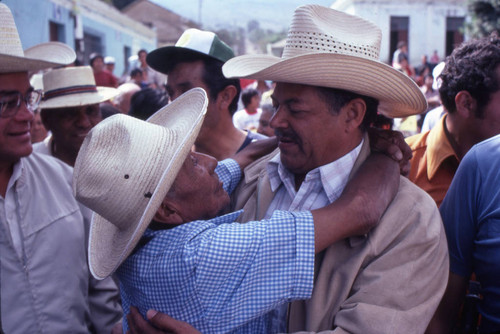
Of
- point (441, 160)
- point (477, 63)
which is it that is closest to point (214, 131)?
point (441, 160)

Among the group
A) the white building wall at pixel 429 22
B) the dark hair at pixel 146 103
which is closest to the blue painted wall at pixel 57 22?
the dark hair at pixel 146 103

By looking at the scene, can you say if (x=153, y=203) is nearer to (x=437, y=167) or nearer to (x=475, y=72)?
(x=437, y=167)

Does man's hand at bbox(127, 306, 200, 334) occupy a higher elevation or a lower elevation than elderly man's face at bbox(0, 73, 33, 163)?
lower

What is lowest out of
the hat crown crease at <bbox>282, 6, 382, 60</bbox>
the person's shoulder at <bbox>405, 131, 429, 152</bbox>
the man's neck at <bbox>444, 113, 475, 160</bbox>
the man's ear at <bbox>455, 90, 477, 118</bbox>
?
the person's shoulder at <bbox>405, 131, 429, 152</bbox>

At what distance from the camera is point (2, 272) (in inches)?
100

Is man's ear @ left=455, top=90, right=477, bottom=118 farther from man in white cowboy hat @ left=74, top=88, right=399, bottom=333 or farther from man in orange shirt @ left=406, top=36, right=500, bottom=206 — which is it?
man in white cowboy hat @ left=74, top=88, right=399, bottom=333

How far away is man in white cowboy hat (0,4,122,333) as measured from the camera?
257cm

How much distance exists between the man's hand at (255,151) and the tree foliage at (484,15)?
21.1m

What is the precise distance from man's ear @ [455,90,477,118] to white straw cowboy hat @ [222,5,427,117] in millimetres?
874

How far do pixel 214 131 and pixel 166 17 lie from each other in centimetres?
3839

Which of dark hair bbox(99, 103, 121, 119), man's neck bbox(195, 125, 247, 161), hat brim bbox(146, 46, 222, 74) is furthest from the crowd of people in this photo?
dark hair bbox(99, 103, 121, 119)

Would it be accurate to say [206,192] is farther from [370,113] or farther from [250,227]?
[370,113]

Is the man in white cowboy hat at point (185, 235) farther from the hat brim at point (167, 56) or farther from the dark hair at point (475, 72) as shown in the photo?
the hat brim at point (167, 56)

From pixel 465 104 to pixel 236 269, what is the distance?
2.13 metres
